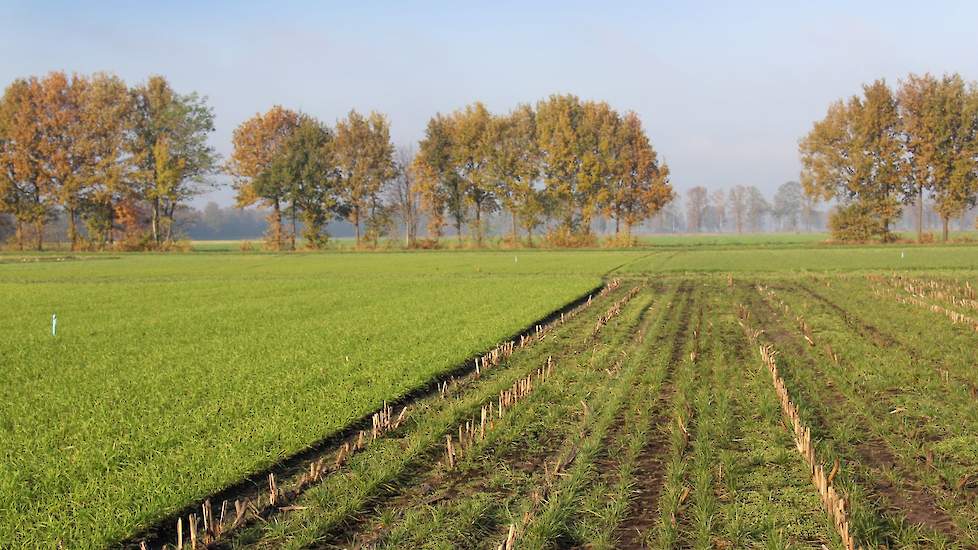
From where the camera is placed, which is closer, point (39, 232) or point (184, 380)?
point (184, 380)

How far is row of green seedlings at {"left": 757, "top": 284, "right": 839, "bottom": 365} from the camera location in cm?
1317

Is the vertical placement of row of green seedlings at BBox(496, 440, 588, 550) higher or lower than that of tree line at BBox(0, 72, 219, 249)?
lower

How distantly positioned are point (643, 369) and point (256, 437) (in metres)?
7.02

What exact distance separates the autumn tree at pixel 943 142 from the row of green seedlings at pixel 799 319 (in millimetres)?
55236

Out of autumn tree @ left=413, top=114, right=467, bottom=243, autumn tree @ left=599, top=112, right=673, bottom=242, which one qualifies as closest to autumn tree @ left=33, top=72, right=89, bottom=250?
autumn tree @ left=413, top=114, right=467, bottom=243

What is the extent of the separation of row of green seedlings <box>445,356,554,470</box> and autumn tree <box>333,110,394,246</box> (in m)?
71.4

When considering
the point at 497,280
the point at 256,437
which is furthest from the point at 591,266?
the point at 256,437

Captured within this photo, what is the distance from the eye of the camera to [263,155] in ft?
274

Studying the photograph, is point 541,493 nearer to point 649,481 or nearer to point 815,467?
point 649,481

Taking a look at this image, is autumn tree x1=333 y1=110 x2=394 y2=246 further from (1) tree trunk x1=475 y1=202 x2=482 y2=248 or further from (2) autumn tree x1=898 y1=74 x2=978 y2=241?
(2) autumn tree x1=898 y1=74 x2=978 y2=241

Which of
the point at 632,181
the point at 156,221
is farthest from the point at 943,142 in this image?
the point at 156,221

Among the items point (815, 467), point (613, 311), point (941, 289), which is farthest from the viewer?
point (941, 289)

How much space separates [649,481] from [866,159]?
75601 mm

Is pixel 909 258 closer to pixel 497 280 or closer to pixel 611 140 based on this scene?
pixel 497 280
